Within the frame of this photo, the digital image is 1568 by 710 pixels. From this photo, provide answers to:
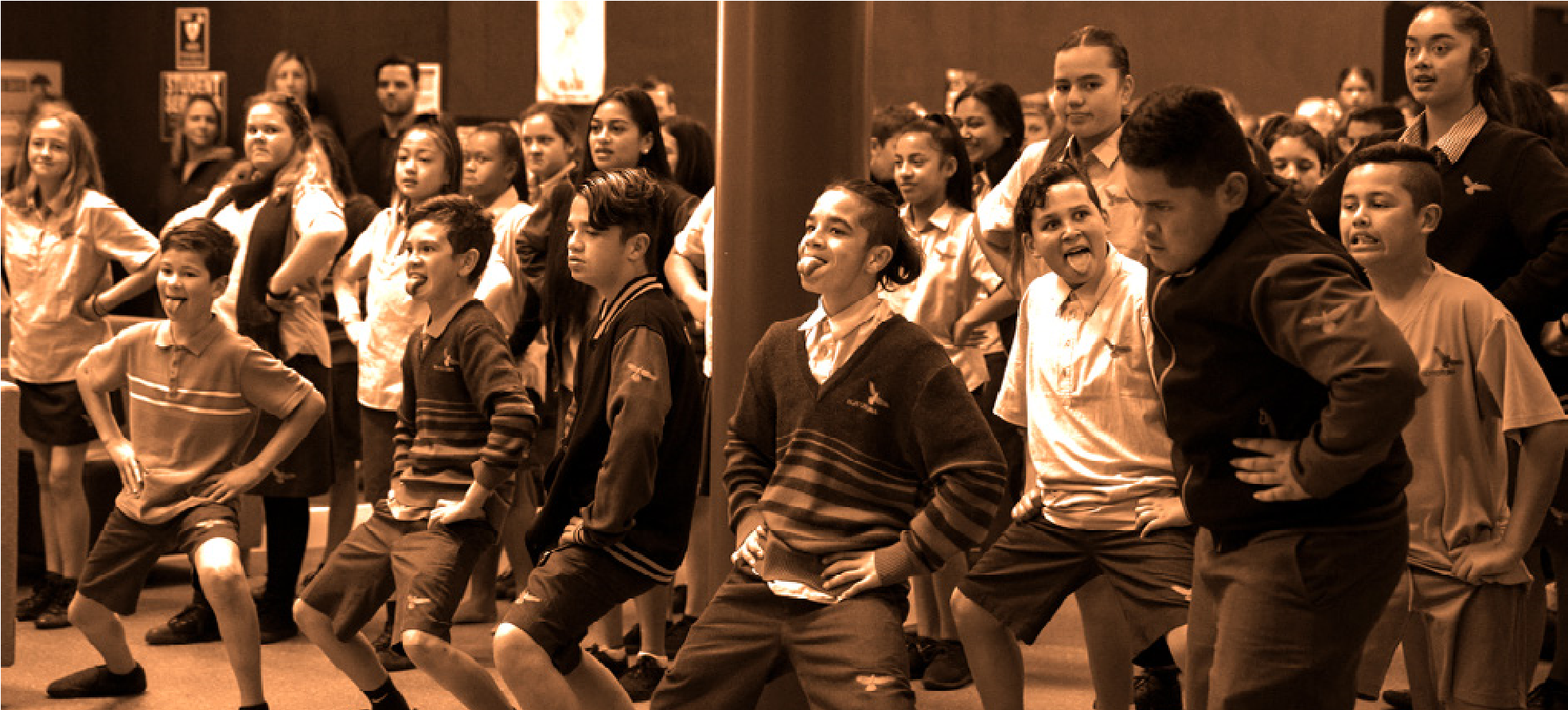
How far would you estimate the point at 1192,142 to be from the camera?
2.58 metres

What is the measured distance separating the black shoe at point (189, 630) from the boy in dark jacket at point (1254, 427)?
145 inches

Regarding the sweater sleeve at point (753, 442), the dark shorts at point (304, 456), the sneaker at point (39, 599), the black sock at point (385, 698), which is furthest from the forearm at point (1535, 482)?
the sneaker at point (39, 599)

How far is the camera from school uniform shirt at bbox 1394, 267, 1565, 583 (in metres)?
3.45

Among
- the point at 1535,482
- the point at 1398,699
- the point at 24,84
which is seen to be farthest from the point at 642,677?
the point at 24,84

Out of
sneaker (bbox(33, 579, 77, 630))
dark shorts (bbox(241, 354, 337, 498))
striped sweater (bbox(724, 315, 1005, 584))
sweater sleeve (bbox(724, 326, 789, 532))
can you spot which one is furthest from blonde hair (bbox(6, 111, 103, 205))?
striped sweater (bbox(724, 315, 1005, 584))

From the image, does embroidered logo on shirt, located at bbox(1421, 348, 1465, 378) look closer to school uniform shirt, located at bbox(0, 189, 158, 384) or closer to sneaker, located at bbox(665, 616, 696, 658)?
sneaker, located at bbox(665, 616, 696, 658)

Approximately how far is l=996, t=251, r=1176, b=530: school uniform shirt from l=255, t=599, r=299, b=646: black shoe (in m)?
2.67

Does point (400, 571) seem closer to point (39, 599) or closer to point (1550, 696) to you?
point (39, 599)

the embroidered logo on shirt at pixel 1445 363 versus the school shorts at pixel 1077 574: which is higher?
the embroidered logo on shirt at pixel 1445 363

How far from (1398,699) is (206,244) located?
336 centimetres

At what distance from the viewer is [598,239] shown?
388cm

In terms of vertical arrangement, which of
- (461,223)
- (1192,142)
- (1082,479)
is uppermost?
(1192,142)

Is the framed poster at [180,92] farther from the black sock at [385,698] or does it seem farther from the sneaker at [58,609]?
the black sock at [385,698]

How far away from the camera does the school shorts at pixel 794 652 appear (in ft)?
9.97
